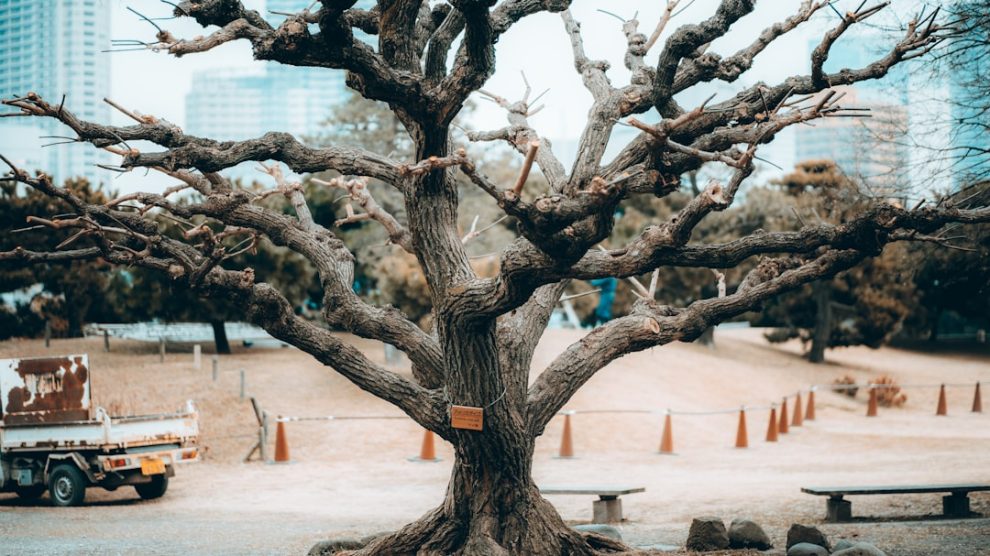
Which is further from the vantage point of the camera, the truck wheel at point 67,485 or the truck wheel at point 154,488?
the truck wheel at point 154,488

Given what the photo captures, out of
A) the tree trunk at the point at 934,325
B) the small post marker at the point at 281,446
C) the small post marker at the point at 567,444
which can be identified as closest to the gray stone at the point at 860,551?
the small post marker at the point at 567,444

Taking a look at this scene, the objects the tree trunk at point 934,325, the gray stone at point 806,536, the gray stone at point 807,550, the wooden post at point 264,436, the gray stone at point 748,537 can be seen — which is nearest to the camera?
the gray stone at point 807,550

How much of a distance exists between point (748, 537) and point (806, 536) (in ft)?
1.88

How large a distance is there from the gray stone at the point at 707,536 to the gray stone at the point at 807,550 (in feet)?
2.50

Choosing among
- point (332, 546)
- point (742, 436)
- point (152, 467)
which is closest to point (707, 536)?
point (332, 546)

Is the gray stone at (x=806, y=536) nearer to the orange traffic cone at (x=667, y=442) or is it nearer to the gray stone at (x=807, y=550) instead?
the gray stone at (x=807, y=550)

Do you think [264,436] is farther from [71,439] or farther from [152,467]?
[71,439]

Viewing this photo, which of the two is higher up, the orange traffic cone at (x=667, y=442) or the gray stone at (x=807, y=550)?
the gray stone at (x=807, y=550)

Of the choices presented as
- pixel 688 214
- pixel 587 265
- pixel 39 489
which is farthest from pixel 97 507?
pixel 688 214

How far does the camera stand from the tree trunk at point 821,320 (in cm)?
3828

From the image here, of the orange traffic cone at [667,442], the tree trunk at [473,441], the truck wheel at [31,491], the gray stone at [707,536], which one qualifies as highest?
the tree trunk at [473,441]

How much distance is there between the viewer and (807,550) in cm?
938

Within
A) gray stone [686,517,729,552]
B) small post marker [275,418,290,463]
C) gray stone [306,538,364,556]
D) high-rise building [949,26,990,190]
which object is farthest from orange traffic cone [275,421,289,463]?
high-rise building [949,26,990,190]

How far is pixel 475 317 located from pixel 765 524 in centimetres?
592
